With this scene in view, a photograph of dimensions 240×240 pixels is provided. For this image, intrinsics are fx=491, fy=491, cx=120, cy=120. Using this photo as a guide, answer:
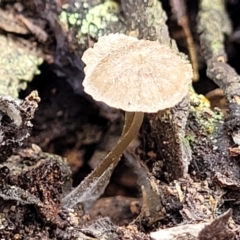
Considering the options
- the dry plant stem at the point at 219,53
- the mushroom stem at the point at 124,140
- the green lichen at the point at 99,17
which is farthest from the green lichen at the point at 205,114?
the green lichen at the point at 99,17

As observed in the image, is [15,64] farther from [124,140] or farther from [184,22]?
[184,22]

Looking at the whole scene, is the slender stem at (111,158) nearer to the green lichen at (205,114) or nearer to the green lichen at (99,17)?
the green lichen at (205,114)

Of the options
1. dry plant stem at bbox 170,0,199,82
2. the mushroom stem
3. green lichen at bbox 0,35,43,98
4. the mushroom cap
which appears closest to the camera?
the mushroom cap

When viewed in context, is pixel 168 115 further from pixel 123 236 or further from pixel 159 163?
pixel 123 236

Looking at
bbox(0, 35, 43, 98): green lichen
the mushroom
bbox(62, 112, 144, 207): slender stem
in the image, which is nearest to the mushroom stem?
bbox(62, 112, 144, 207): slender stem

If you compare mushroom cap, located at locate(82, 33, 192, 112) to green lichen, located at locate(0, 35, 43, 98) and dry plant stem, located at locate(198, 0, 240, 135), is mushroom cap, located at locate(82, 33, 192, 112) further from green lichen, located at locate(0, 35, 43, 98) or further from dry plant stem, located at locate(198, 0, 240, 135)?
green lichen, located at locate(0, 35, 43, 98)

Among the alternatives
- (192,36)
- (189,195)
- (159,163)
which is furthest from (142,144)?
(192,36)
